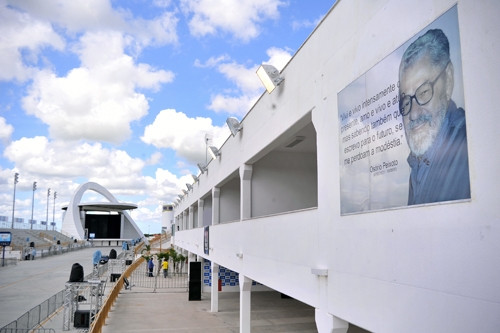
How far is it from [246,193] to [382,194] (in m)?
9.72

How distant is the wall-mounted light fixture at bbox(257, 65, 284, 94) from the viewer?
1085cm

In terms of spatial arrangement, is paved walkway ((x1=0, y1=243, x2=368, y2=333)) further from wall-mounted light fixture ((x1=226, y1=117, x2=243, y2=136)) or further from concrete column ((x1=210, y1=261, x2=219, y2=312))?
wall-mounted light fixture ((x1=226, y1=117, x2=243, y2=136))

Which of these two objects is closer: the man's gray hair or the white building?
the white building

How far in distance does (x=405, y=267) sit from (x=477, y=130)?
1.94 meters

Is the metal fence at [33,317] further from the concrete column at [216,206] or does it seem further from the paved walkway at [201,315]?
the concrete column at [216,206]

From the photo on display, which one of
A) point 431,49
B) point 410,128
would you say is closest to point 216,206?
point 410,128

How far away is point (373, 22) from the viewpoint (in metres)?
6.25

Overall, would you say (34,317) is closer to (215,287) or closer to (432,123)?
(215,287)

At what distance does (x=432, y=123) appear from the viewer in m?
4.87

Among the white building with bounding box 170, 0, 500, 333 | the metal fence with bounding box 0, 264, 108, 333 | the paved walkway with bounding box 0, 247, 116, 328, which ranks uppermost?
the white building with bounding box 170, 0, 500, 333

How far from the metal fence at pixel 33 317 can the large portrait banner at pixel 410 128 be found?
1262cm

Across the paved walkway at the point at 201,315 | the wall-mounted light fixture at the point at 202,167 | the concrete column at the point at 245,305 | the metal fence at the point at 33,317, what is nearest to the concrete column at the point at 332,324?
the concrete column at the point at 245,305

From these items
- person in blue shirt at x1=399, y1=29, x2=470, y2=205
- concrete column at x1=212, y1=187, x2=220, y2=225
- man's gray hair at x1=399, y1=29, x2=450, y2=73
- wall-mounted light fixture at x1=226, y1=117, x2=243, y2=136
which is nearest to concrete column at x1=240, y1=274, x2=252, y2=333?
wall-mounted light fixture at x1=226, y1=117, x2=243, y2=136

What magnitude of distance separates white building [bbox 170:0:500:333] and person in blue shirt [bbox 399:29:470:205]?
0.12 meters
